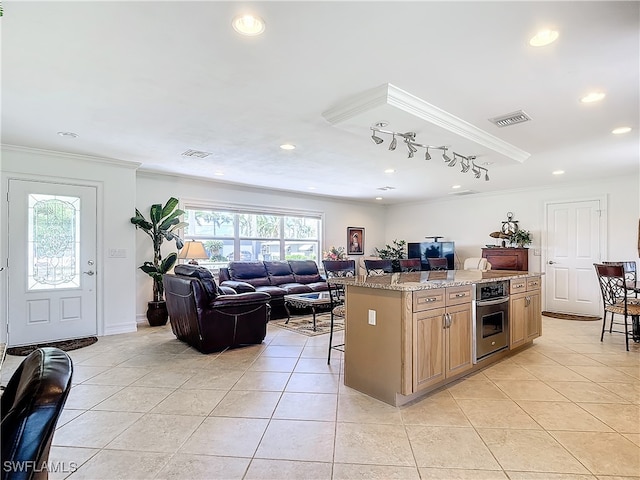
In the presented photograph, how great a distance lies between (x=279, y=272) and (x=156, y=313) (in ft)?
7.76

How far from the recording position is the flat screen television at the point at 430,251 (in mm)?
7941

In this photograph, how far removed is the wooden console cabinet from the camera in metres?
6.60

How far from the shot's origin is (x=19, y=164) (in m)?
4.32

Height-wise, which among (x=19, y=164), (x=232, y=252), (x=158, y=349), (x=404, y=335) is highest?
(x=19, y=164)

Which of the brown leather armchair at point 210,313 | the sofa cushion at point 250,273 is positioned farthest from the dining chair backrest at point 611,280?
the sofa cushion at point 250,273

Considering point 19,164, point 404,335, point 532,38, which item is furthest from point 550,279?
point 19,164

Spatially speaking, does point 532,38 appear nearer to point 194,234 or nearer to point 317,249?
point 194,234

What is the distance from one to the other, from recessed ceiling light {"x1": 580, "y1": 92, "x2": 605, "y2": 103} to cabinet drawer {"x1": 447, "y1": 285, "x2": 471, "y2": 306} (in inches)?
70.2

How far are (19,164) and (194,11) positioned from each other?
4.00 metres

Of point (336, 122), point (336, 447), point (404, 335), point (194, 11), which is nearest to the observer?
point (194, 11)

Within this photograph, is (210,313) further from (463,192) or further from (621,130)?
(463,192)

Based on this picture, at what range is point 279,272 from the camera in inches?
274

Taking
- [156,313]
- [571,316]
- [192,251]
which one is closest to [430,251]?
[571,316]

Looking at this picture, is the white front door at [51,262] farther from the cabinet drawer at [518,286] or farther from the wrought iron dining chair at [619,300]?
the wrought iron dining chair at [619,300]
